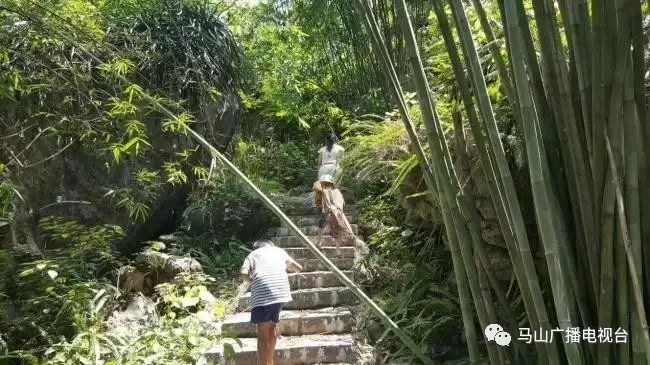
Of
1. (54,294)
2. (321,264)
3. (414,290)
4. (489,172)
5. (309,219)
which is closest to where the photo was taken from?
(489,172)

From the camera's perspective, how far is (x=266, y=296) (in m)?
2.96

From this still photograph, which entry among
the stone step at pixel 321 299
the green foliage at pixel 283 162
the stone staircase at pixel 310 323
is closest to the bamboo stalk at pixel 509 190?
the stone staircase at pixel 310 323

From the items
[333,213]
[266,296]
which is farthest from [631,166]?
[333,213]

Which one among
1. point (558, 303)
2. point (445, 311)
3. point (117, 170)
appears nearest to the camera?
point (558, 303)

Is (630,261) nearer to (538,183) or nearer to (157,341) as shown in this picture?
(538,183)

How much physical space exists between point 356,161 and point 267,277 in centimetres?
99

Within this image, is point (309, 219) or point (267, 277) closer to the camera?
point (267, 277)

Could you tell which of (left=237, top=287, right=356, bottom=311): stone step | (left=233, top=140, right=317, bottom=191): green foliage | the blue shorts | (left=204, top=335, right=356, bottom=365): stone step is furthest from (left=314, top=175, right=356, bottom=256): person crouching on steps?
(left=233, top=140, right=317, bottom=191): green foliage

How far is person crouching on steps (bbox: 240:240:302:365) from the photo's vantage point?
9.71ft

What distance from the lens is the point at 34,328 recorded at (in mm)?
3301

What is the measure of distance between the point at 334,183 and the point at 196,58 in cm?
169

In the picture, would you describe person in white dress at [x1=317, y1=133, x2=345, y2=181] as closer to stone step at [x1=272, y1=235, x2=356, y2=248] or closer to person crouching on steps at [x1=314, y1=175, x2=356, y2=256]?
person crouching on steps at [x1=314, y1=175, x2=356, y2=256]

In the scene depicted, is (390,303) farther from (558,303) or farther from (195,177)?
(195,177)

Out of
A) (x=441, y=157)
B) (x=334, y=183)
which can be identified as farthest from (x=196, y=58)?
(x=441, y=157)
